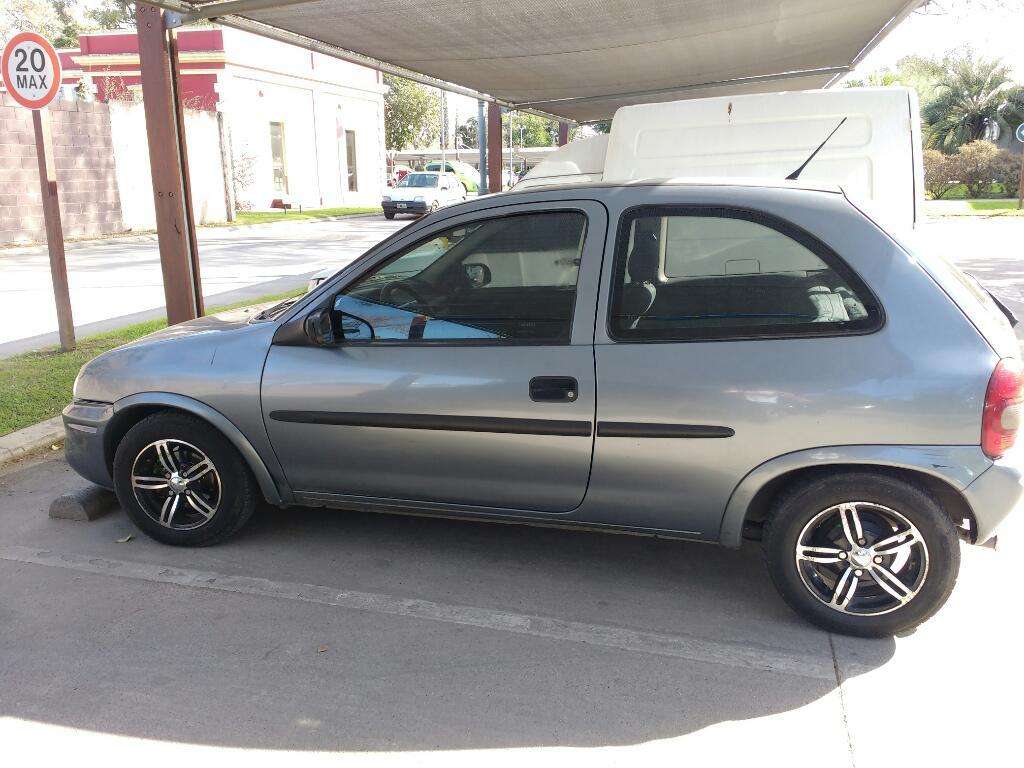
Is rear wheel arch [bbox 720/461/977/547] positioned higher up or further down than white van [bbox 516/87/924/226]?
further down

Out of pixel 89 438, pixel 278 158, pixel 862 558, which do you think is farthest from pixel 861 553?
pixel 278 158

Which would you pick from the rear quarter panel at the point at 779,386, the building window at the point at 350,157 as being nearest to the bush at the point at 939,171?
the building window at the point at 350,157

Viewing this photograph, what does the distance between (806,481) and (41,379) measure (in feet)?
20.4

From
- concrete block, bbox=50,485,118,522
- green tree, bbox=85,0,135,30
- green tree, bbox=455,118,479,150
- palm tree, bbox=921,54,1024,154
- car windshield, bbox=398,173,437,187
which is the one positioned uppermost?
green tree, bbox=85,0,135,30

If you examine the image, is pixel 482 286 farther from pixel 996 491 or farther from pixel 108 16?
pixel 108 16

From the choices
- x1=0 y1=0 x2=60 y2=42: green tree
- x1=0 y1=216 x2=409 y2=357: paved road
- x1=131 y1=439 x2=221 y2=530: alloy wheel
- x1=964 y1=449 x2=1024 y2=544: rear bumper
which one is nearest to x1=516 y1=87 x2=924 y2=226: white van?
x1=964 y1=449 x2=1024 y2=544: rear bumper

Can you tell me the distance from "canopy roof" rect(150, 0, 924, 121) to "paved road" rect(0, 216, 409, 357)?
4239 millimetres

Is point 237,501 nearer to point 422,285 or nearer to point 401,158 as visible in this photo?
point 422,285

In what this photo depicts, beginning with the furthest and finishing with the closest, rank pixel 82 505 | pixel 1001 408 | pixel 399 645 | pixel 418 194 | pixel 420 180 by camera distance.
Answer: pixel 420 180, pixel 418 194, pixel 82 505, pixel 399 645, pixel 1001 408

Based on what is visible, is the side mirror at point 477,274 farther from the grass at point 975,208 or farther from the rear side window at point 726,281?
the grass at point 975,208

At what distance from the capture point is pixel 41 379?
275 inches

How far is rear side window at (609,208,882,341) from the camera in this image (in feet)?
10.7

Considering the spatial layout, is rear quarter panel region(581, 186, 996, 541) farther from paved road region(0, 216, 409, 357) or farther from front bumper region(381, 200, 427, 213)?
front bumper region(381, 200, 427, 213)

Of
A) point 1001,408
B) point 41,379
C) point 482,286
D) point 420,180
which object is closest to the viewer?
point 1001,408
